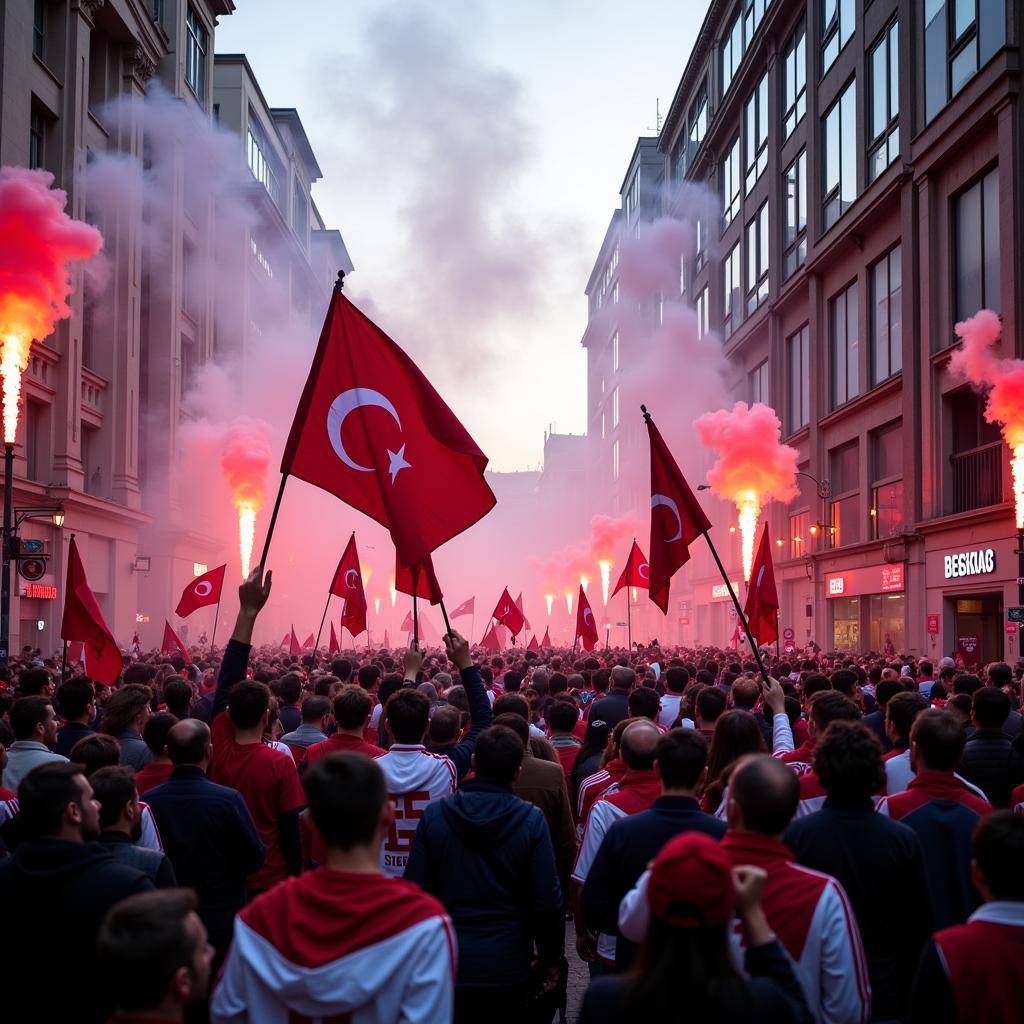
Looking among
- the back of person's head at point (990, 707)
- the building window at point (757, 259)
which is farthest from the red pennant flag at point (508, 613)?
the building window at point (757, 259)

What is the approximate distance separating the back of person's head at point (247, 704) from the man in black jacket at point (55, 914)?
77.4 inches

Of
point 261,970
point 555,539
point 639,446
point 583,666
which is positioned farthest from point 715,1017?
point 555,539

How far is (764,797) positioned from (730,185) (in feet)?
159

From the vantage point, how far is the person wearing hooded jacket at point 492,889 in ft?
14.3

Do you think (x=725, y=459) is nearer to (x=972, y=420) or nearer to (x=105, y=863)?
(x=972, y=420)

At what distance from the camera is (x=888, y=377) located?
1201 inches

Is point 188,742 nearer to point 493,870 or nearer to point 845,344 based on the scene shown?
point 493,870

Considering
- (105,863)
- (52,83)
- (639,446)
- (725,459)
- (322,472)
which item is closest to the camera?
(105,863)

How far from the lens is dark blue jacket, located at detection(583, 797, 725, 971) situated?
4266 mm

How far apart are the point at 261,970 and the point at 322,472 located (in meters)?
4.73

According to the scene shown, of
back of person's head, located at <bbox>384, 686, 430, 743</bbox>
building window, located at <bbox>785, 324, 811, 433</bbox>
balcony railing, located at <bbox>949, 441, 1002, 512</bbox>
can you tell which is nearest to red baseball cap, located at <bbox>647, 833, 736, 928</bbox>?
back of person's head, located at <bbox>384, 686, 430, 743</bbox>

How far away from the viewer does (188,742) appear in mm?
5047

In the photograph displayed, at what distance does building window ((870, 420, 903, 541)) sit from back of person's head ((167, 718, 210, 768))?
26.8m

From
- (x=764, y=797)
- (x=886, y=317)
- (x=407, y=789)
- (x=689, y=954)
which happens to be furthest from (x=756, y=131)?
(x=689, y=954)
